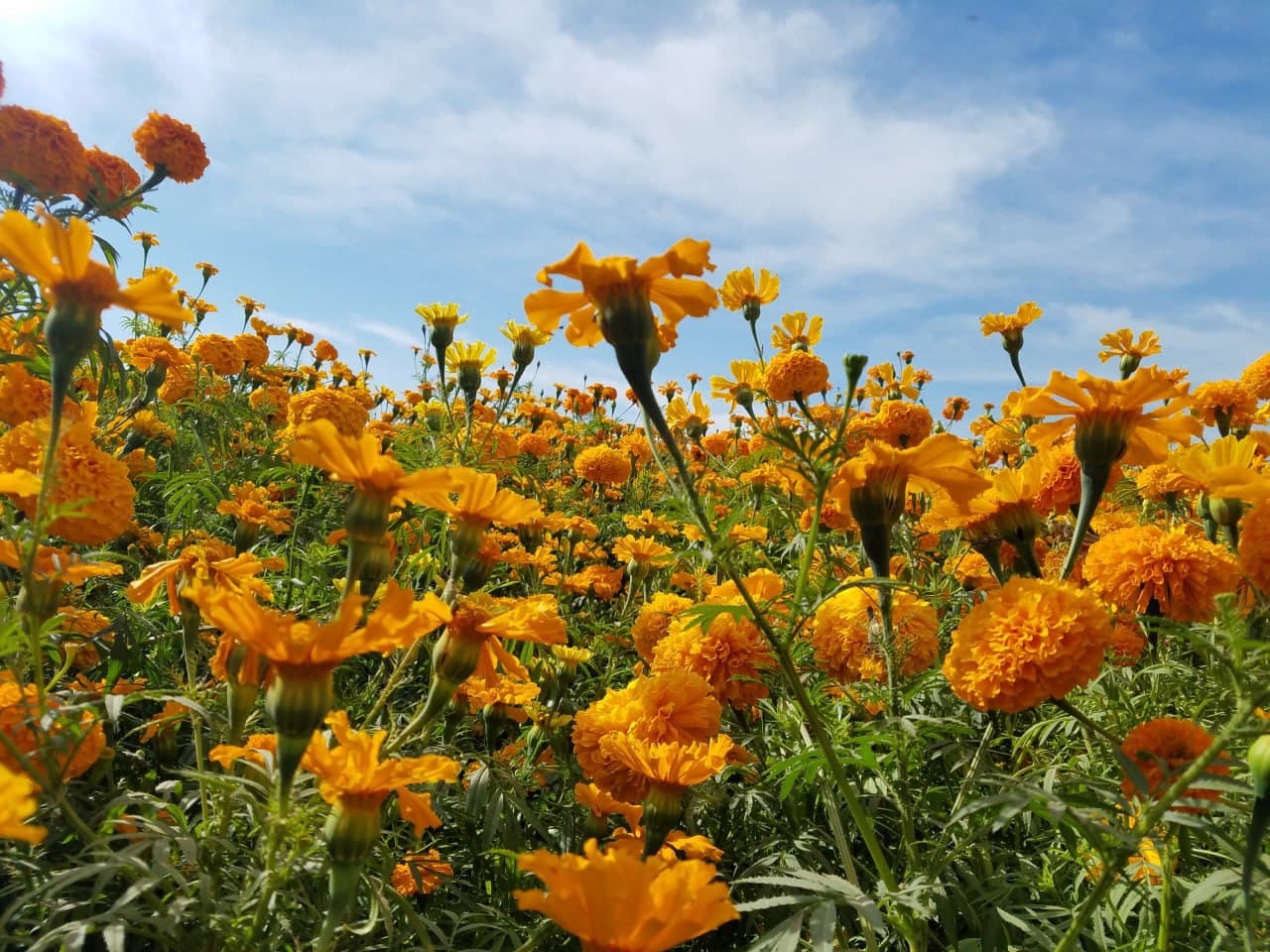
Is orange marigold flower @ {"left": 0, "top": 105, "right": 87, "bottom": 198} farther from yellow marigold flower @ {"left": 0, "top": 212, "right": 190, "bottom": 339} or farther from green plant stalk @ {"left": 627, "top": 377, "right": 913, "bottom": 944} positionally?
green plant stalk @ {"left": 627, "top": 377, "right": 913, "bottom": 944}

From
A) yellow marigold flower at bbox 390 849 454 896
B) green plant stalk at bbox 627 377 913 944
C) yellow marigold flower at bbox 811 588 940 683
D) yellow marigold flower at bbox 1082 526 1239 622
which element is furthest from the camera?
yellow marigold flower at bbox 811 588 940 683

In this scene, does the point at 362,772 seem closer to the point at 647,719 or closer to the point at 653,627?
the point at 647,719

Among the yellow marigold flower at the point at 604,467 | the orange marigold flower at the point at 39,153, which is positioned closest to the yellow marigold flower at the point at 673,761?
the orange marigold flower at the point at 39,153

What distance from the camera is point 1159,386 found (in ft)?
4.31

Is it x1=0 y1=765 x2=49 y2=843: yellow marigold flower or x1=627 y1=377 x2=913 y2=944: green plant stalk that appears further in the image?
x1=627 y1=377 x2=913 y2=944: green plant stalk

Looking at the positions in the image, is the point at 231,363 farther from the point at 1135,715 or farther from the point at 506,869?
the point at 1135,715

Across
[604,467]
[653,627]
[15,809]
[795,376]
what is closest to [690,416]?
[604,467]

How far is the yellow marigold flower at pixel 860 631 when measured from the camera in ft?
5.98

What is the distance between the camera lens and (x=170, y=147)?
2.93 metres

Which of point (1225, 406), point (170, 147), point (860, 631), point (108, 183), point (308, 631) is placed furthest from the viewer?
point (1225, 406)

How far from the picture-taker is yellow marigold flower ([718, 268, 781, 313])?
4.01 metres

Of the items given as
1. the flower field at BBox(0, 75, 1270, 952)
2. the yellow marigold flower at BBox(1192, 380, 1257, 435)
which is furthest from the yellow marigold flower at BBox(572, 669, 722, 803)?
the yellow marigold flower at BBox(1192, 380, 1257, 435)

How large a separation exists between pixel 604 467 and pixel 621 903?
389 cm

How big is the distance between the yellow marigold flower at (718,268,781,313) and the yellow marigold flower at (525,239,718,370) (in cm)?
282
